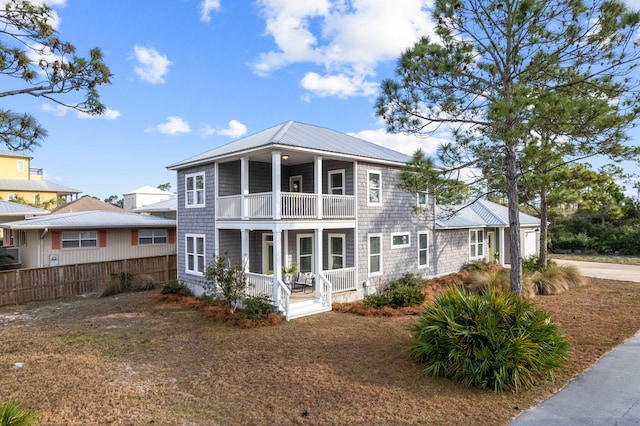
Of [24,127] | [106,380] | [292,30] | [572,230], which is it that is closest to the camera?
[24,127]

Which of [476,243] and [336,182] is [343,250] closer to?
[336,182]

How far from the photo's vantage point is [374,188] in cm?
1496

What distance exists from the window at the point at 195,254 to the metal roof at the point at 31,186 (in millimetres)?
35224

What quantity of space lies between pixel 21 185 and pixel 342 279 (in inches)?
1678

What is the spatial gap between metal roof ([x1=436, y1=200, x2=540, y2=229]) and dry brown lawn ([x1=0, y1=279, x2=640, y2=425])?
22.3 ft

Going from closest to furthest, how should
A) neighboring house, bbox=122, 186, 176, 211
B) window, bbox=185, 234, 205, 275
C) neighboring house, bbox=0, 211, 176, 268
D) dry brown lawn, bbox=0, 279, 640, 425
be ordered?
dry brown lawn, bbox=0, 279, 640, 425
window, bbox=185, 234, 205, 275
neighboring house, bbox=0, 211, 176, 268
neighboring house, bbox=122, 186, 176, 211

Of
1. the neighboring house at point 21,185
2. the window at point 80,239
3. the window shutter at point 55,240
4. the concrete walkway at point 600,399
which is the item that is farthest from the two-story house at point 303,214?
the neighboring house at point 21,185

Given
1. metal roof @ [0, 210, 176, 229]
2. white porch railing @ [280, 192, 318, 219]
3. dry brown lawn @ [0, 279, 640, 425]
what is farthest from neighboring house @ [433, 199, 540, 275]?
metal roof @ [0, 210, 176, 229]

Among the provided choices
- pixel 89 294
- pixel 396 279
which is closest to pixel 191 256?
pixel 89 294

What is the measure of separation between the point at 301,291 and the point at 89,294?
31.9ft

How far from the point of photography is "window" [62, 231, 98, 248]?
62.4 feet

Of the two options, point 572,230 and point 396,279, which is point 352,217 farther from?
point 572,230

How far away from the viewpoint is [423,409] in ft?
18.8

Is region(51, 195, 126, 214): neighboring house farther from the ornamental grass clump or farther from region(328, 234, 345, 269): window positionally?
the ornamental grass clump
